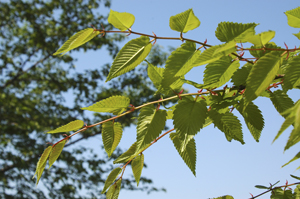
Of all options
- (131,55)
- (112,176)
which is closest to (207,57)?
(131,55)

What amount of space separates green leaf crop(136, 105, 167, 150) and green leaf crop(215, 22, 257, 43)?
0.72 ft

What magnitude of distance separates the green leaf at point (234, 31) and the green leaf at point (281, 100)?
197 millimetres

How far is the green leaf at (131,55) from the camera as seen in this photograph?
625mm

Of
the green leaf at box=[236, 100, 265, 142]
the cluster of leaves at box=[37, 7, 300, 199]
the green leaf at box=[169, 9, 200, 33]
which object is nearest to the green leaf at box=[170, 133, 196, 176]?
the cluster of leaves at box=[37, 7, 300, 199]

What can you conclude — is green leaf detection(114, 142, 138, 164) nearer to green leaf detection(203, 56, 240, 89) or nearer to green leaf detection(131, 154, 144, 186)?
green leaf detection(131, 154, 144, 186)

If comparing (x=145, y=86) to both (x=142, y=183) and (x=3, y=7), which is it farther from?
(x=3, y=7)

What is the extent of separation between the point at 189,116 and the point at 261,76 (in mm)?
184

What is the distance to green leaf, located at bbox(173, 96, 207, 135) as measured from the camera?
2.02ft

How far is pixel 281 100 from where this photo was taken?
2.25 feet

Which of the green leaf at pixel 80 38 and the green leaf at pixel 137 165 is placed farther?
the green leaf at pixel 137 165

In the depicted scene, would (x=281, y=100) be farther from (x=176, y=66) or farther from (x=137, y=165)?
(x=137, y=165)

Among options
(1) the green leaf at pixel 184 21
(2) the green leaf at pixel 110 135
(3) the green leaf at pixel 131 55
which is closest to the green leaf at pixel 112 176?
(2) the green leaf at pixel 110 135

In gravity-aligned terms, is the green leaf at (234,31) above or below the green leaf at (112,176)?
above

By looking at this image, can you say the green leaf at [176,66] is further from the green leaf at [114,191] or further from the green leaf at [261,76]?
the green leaf at [114,191]
